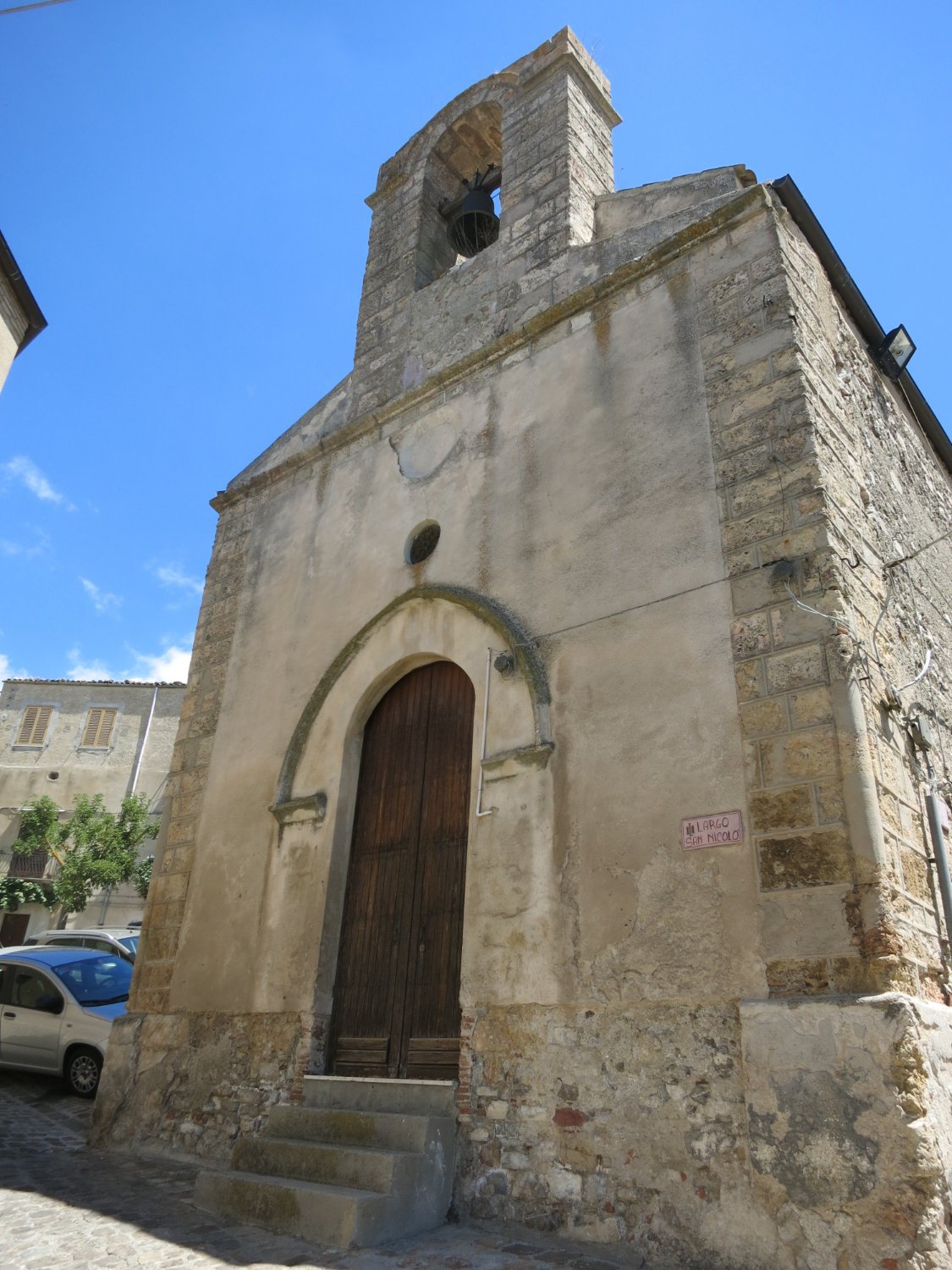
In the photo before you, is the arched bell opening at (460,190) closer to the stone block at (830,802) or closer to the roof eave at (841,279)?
the roof eave at (841,279)

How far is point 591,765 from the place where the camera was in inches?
192

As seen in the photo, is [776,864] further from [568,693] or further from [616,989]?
[568,693]

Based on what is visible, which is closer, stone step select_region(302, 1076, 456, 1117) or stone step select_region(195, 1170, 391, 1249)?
stone step select_region(195, 1170, 391, 1249)

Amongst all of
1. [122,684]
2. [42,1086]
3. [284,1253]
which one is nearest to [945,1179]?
[284,1253]

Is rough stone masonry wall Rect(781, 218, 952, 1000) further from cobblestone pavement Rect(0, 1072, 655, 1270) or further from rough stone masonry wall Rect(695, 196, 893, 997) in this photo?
cobblestone pavement Rect(0, 1072, 655, 1270)

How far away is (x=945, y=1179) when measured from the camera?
3.27 metres

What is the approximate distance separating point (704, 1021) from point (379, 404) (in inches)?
220

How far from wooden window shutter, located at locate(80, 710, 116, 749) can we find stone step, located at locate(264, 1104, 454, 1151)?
2195 centimetres

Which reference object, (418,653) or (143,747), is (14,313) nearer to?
(418,653)

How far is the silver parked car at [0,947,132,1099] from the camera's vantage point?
815 cm

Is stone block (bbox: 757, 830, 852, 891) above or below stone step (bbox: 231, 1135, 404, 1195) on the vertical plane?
above

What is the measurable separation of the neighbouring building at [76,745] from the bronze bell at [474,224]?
17.3m

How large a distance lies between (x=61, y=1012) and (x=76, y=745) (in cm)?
1832

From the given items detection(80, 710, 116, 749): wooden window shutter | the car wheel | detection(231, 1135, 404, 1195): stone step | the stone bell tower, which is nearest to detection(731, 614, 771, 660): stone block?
detection(231, 1135, 404, 1195): stone step
